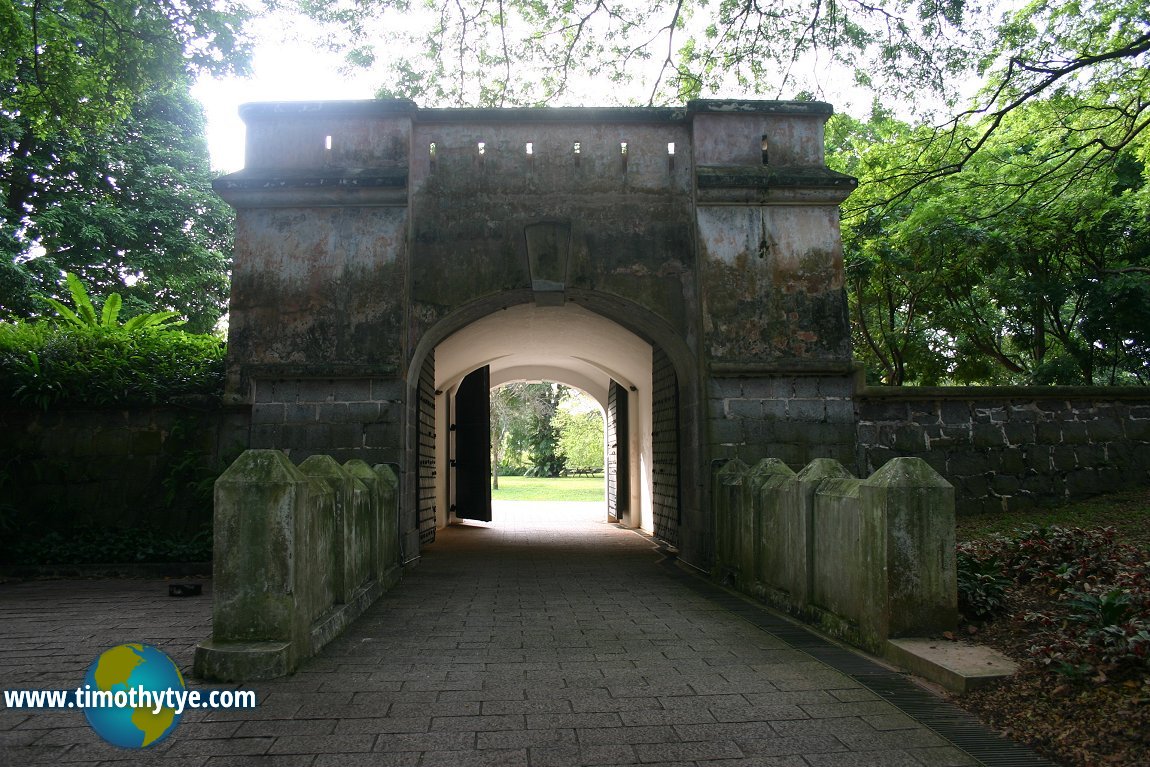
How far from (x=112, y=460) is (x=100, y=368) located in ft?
3.25

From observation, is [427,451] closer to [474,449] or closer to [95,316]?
[474,449]

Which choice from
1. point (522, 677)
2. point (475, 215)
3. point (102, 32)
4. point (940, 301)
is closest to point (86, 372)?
point (102, 32)

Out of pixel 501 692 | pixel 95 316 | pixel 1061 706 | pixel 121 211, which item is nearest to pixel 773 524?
pixel 1061 706

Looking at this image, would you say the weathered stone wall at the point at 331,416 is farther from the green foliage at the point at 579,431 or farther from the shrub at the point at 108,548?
the green foliage at the point at 579,431

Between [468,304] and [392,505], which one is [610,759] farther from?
[468,304]

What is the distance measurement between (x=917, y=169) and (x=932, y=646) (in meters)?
6.99

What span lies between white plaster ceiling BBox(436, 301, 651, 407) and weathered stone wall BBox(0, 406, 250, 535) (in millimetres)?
3391

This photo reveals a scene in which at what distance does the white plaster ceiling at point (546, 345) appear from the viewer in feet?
34.6

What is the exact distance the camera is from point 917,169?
957 cm

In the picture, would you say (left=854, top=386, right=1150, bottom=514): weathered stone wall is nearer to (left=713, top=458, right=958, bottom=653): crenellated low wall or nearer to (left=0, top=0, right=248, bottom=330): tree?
A: (left=713, top=458, right=958, bottom=653): crenellated low wall

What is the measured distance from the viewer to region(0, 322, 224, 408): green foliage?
330 inches

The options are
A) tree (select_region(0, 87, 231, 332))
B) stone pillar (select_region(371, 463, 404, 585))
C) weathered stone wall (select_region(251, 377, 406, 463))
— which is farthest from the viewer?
tree (select_region(0, 87, 231, 332))

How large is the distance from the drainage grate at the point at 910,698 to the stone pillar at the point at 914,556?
0.30m

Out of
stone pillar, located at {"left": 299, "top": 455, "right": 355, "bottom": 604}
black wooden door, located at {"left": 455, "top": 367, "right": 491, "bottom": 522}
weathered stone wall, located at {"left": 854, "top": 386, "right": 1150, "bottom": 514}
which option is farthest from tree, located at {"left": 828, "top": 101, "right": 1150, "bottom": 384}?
stone pillar, located at {"left": 299, "top": 455, "right": 355, "bottom": 604}
